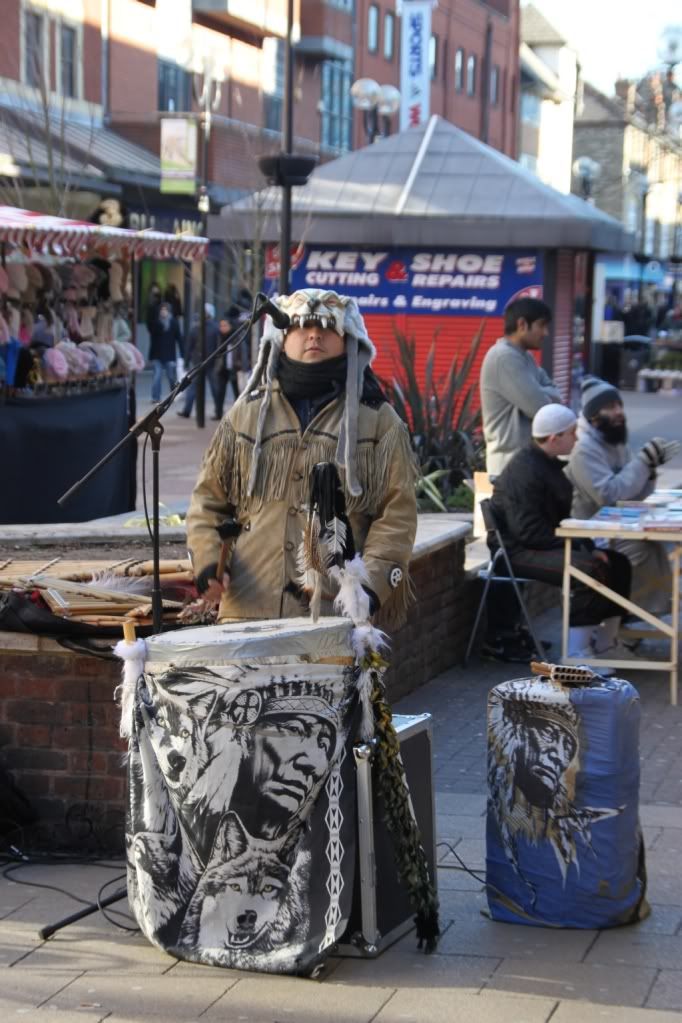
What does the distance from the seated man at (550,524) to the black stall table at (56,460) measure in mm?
5122

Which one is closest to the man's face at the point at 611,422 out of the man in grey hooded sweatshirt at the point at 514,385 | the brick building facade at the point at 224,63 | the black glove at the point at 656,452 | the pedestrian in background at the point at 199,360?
the black glove at the point at 656,452

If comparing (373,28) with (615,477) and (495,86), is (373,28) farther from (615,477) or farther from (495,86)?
(615,477)

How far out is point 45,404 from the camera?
1380cm

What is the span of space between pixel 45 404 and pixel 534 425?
606cm

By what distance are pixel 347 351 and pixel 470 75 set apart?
197ft

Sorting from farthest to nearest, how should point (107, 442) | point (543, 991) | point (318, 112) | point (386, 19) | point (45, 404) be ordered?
point (386, 19) < point (318, 112) < point (107, 442) < point (45, 404) < point (543, 991)

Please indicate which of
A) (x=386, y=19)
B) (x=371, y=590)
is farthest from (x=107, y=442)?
(x=386, y=19)

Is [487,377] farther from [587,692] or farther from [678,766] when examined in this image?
[587,692]

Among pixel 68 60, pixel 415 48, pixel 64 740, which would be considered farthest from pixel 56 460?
pixel 415 48

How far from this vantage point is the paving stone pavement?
14.3 ft

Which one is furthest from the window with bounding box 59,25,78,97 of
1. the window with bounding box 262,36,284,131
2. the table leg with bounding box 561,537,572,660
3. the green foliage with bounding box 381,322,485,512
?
the table leg with bounding box 561,537,572,660

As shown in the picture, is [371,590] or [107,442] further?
[107,442]

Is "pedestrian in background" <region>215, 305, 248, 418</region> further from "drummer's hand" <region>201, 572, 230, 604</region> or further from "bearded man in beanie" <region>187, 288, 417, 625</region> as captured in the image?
"drummer's hand" <region>201, 572, 230, 604</region>

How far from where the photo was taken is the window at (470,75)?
62562 millimetres
